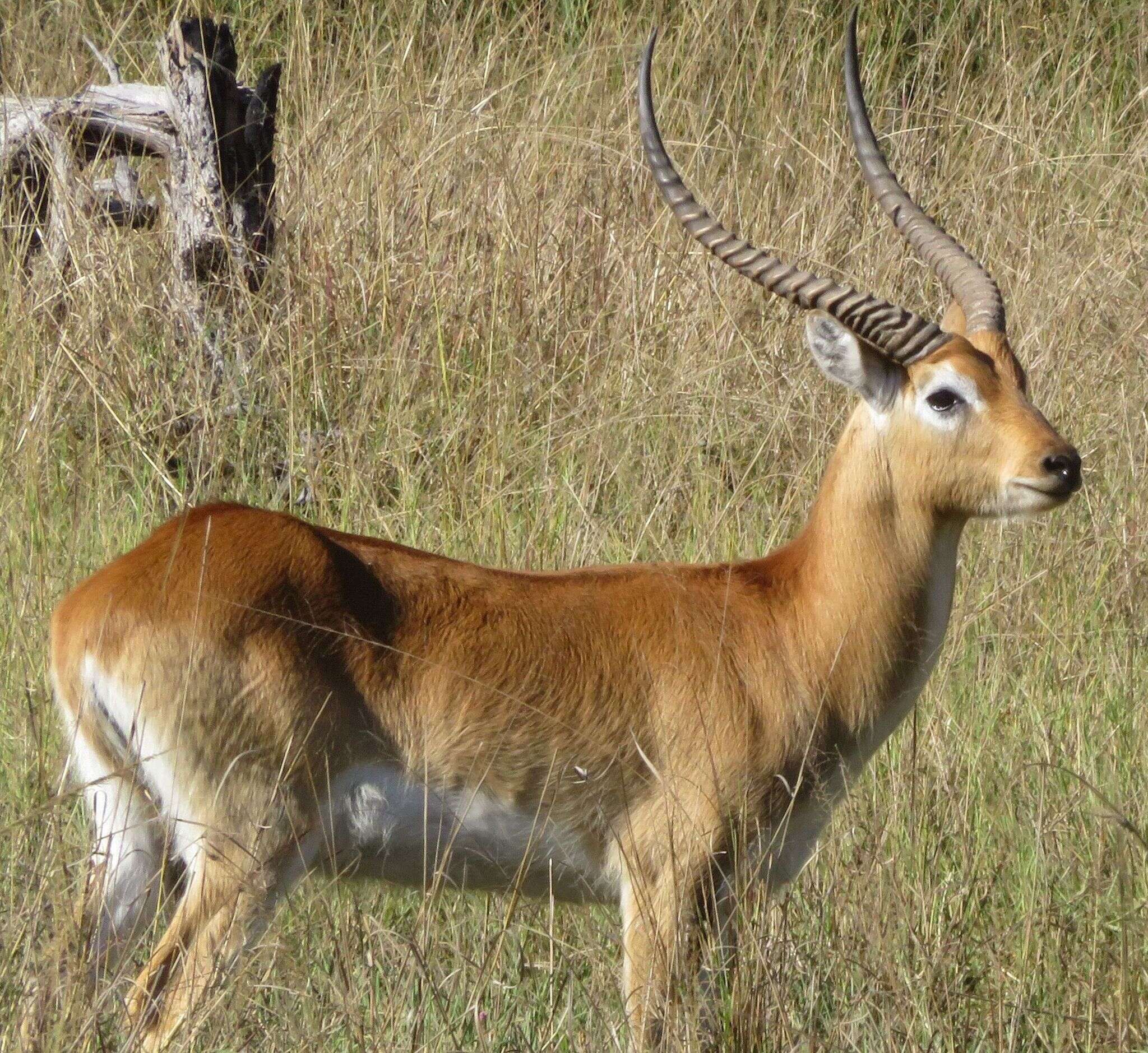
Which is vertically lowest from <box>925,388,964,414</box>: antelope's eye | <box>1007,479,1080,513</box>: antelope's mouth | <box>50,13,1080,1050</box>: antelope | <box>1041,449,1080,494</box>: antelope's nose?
<box>50,13,1080,1050</box>: antelope

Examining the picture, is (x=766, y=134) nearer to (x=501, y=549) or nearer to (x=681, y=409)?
(x=681, y=409)

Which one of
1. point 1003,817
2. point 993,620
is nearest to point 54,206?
point 993,620

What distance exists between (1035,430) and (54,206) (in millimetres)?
3379

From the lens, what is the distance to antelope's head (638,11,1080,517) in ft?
10.3

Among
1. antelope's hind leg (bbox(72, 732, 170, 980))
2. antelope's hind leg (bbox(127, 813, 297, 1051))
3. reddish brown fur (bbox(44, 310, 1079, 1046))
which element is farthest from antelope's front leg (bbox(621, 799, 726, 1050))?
antelope's hind leg (bbox(72, 732, 170, 980))

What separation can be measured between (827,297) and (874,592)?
60cm

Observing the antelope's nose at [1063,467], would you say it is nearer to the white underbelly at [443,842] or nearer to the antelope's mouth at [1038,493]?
the antelope's mouth at [1038,493]

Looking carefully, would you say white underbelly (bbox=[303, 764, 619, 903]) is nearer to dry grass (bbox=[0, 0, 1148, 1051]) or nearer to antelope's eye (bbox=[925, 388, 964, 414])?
dry grass (bbox=[0, 0, 1148, 1051])

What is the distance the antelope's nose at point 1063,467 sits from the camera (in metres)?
3.08

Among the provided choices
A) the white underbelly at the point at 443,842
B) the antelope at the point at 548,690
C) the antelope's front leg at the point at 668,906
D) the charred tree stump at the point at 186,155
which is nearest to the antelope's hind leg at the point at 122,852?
the antelope at the point at 548,690

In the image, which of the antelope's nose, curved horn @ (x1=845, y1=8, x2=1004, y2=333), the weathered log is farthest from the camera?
the weathered log

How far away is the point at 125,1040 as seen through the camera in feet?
8.16

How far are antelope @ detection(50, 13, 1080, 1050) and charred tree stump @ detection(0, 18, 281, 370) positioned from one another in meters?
2.08

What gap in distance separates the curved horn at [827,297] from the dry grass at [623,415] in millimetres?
895
